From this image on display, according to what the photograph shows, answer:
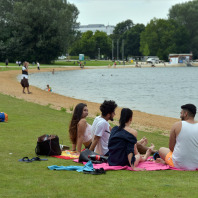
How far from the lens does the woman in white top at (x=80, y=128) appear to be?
838 centimetres

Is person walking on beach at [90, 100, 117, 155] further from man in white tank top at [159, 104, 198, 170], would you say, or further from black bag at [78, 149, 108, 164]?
man in white tank top at [159, 104, 198, 170]

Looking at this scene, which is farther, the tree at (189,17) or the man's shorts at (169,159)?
the tree at (189,17)

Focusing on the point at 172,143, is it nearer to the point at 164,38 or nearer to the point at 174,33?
the point at 174,33

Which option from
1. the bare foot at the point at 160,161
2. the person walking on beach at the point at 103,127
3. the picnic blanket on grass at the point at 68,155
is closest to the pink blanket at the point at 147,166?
the bare foot at the point at 160,161

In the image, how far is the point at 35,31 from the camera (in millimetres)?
78375

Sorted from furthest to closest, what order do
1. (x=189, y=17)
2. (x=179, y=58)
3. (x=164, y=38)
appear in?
Result: (x=164, y=38) < (x=189, y=17) < (x=179, y=58)

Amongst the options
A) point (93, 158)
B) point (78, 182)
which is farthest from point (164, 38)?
point (78, 182)

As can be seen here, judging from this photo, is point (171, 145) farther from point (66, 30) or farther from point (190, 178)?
point (66, 30)

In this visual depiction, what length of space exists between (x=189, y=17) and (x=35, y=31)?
61.6 metres

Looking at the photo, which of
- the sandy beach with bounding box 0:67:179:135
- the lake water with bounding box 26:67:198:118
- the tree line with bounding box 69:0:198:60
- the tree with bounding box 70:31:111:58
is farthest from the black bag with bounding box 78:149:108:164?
the tree with bounding box 70:31:111:58

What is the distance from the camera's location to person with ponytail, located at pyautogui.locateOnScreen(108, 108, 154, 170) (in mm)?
6855

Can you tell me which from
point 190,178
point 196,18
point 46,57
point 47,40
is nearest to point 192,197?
point 190,178

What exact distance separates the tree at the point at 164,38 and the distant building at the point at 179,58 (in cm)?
244

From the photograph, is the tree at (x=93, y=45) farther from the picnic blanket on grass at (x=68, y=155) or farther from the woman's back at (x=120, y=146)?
the woman's back at (x=120, y=146)
